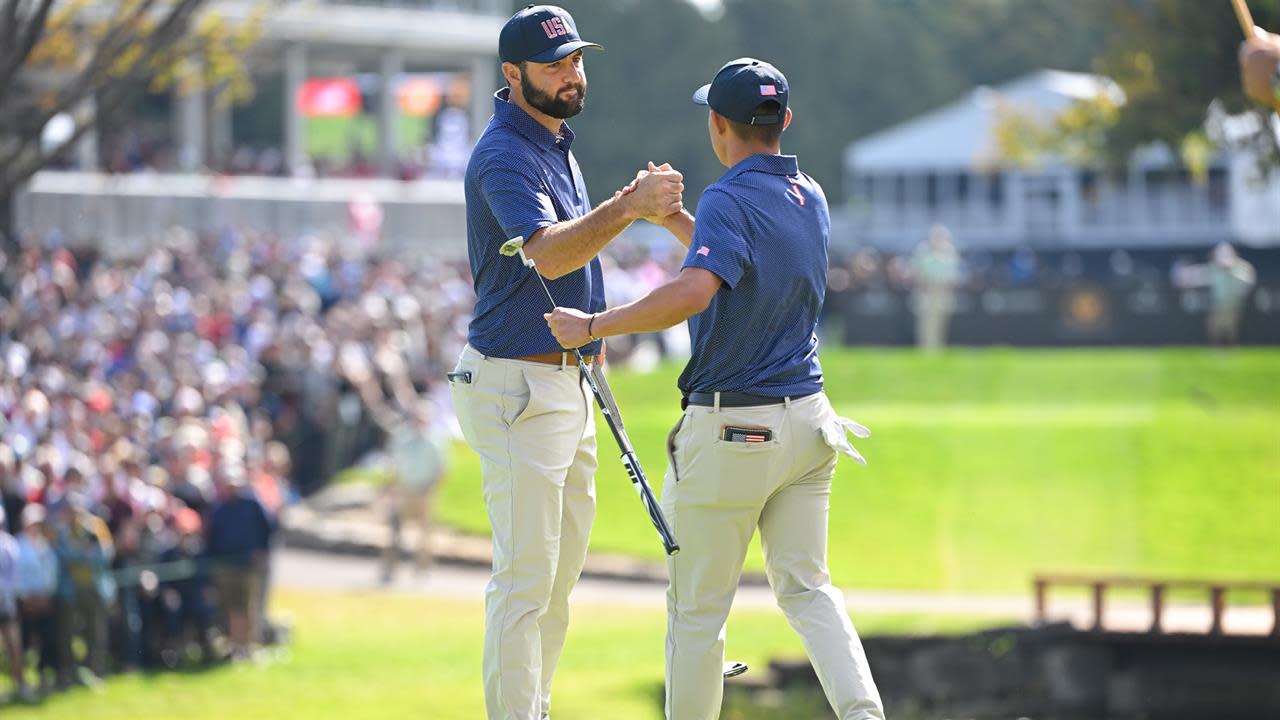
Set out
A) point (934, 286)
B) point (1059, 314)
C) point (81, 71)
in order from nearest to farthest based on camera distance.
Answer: point (81, 71), point (934, 286), point (1059, 314)

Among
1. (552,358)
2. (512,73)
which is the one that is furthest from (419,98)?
(552,358)

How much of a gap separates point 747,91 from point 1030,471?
18.9 metres

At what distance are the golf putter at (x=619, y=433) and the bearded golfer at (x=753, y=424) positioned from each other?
0.09 metres

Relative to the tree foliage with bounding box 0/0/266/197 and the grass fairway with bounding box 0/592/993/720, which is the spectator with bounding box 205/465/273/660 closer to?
the grass fairway with bounding box 0/592/993/720

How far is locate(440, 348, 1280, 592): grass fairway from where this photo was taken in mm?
21000

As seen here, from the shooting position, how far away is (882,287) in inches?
1428

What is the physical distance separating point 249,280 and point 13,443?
9.92m

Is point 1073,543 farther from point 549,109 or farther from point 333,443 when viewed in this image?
point 549,109

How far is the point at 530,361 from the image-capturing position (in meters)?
5.95

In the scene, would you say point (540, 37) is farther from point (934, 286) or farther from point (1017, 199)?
point (1017, 199)

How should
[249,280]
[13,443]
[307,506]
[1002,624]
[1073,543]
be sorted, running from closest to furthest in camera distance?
[1002,624] → [13,443] → [1073,543] → [307,506] → [249,280]

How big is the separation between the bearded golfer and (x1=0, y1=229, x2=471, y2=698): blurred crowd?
10.1 metres

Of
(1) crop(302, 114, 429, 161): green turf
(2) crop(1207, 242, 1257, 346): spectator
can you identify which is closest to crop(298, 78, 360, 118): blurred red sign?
(1) crop(302, 114, 429, 161): green turf

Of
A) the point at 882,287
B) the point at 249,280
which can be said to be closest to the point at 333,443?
the point at 249,280
